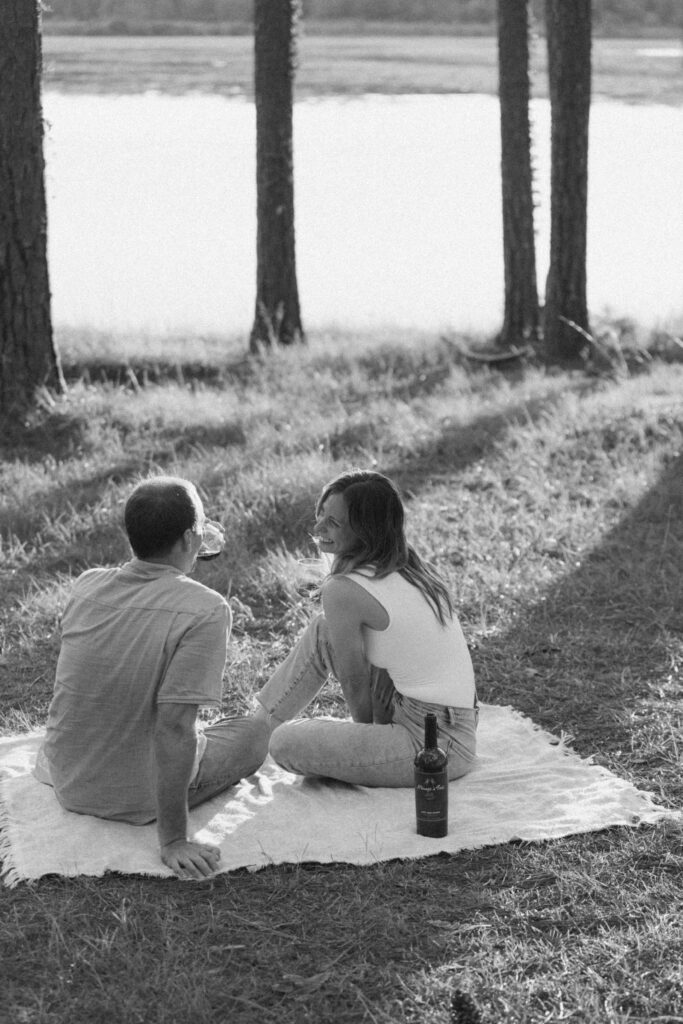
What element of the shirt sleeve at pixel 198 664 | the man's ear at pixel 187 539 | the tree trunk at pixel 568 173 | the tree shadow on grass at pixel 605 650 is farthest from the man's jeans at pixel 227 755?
the tree trunk at pixel 568 173

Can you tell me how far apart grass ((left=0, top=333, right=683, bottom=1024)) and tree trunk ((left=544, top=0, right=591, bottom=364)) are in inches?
33.1

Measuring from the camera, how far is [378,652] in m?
4.30

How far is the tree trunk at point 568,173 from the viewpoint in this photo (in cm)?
1226

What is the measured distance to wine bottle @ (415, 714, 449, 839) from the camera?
3996mm

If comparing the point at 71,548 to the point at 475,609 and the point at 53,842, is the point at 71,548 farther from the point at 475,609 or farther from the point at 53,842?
the point at 53,842

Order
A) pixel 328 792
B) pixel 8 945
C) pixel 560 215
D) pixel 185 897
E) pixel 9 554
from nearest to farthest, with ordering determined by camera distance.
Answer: pixel 8 945 < pixel 185 897 < pixel 328 792 < pixel 9 554 < pixel 560 215

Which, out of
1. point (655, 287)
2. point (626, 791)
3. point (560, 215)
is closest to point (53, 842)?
point (626, 791)

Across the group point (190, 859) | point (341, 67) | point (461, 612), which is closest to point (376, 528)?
point (190, 859)

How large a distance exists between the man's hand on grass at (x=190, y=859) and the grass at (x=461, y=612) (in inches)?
2.2

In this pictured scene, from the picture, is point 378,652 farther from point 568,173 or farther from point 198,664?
point 568,173

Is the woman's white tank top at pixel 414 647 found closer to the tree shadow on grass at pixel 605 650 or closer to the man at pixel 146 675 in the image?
the man at pixel 146 675

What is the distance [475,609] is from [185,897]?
290 centimetres

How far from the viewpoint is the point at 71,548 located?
7.32m

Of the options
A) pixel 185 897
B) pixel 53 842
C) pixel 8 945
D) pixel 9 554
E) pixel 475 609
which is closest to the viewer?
pixel 8 945
